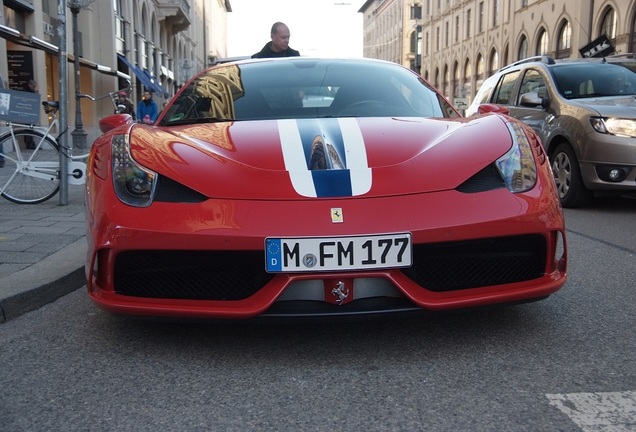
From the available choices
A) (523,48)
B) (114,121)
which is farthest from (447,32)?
(114,121)

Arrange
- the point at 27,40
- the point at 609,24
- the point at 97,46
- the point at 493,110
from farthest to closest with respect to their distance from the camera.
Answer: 1. the point at 609,24
2. the point at 97,46
3. the point at 27,40
4. the point at 493,110

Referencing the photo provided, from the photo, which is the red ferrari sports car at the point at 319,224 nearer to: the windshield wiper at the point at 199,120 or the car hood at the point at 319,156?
the car hood at the point at 319,156

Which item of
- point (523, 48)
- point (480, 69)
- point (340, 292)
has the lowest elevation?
point (340, 292)

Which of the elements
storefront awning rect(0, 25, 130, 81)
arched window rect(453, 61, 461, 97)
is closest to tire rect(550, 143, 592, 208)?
storefront awning rect(0, 25, 130, 81)

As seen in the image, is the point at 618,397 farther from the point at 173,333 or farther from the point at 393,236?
the point at 173,333

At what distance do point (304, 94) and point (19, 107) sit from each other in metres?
4.11

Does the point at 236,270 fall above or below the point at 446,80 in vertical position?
below

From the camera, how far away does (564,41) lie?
106ft

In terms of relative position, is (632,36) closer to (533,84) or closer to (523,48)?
(523,48)

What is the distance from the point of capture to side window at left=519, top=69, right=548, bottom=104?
23.7ft

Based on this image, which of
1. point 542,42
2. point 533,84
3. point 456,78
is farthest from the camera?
point 456,78

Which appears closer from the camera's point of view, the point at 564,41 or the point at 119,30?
the point at 119,30

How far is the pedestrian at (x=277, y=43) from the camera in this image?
6.41m

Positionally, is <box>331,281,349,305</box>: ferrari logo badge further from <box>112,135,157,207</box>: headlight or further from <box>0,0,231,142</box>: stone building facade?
<box>0,0,231,142</box>: stone building facade
